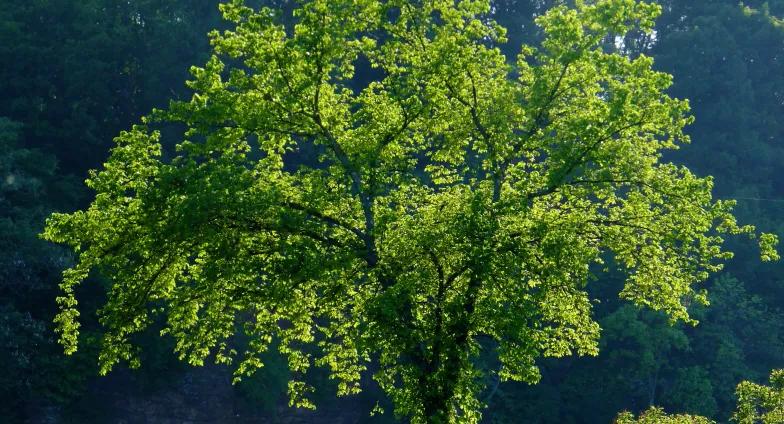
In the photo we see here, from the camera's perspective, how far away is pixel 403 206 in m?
19.2

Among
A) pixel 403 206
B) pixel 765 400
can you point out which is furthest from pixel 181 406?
pixel 765 400

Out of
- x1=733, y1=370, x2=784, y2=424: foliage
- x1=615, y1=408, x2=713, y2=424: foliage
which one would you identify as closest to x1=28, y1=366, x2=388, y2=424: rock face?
x1=615, y1=408, x2=713, y2=424: foliage

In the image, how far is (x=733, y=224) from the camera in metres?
17.5

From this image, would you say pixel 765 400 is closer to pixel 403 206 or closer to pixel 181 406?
pixel 403 206

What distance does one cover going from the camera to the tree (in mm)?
16766

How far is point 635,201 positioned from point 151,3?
3420 centimetres

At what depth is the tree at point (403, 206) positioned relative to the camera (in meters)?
16.8

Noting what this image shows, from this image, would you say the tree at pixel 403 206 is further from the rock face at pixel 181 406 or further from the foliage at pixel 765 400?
the rock face at pixel 181 406

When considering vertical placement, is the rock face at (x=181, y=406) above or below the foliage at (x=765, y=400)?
above

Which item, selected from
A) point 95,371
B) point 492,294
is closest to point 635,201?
point 492,294

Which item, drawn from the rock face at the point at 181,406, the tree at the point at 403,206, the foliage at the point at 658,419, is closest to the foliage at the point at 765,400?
the foliage at the point at 658,419

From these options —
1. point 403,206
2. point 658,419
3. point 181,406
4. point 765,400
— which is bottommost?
point 658,419

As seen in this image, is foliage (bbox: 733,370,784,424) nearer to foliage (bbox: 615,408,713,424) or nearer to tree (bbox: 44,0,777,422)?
foliage (bbox: 615,408,713,424)

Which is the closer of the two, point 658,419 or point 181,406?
point 658,419
